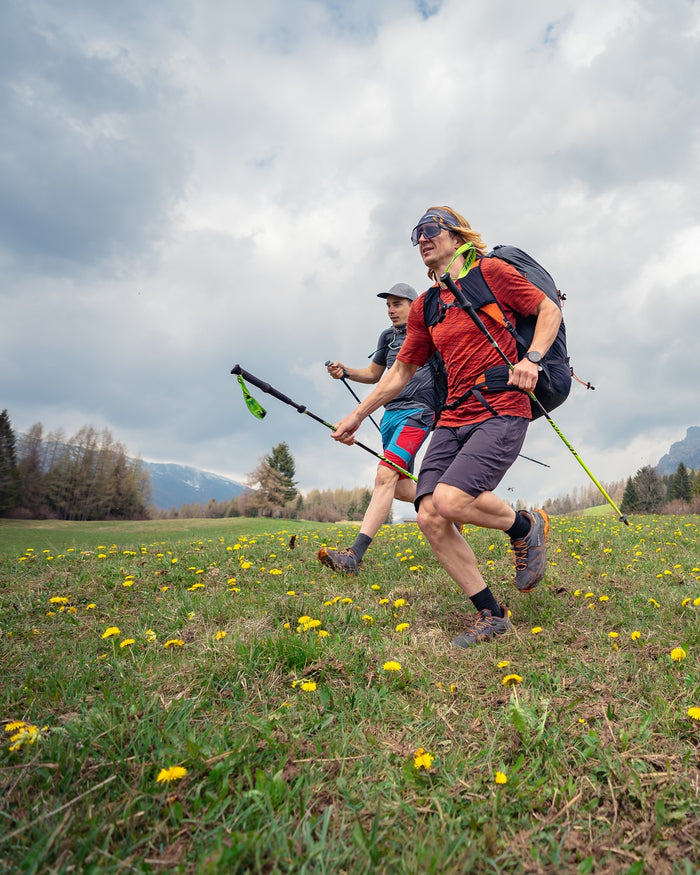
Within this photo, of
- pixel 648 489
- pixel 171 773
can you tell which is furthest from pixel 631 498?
pixel 171 773

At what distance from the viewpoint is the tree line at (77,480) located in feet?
230

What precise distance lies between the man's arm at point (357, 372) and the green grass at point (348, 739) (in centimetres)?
Result: 362

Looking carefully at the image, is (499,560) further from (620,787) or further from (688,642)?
(620,787)

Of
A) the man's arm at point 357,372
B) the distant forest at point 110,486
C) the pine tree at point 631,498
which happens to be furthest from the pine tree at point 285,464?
the man's arm at point 357,372

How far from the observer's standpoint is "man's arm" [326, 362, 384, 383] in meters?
7.60

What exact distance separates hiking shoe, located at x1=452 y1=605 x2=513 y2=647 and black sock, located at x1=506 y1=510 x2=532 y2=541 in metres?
0.68

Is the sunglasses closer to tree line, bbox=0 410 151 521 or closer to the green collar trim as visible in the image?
the green collar trim

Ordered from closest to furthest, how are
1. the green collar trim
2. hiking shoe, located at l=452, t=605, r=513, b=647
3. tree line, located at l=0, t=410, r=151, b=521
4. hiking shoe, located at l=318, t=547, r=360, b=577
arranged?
hiking shoe, located at l=452, t=605, r=513, b=647, the green collar trim, hiking shoe, located at l=318, t=547, r=360, b=577, tree line, located at l=0, t=410, r=151, b=521

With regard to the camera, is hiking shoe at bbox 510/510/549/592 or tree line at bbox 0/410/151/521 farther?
tree line at bbox 0/410/151/521

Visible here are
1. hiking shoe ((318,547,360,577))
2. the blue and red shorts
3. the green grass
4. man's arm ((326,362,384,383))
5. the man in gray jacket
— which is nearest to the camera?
the green grass

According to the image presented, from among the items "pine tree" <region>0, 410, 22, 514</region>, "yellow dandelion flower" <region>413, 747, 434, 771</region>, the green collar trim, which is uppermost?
"pine tree" <region>0, 410, 22, 514</region>

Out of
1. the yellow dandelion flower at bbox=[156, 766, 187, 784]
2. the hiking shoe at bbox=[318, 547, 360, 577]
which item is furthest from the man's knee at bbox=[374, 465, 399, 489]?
the yellow dandelion flower at bbox=[156, 766, 187, 784]

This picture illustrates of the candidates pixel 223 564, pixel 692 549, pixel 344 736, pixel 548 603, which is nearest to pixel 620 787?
pixel 344 736

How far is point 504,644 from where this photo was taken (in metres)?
3.91
